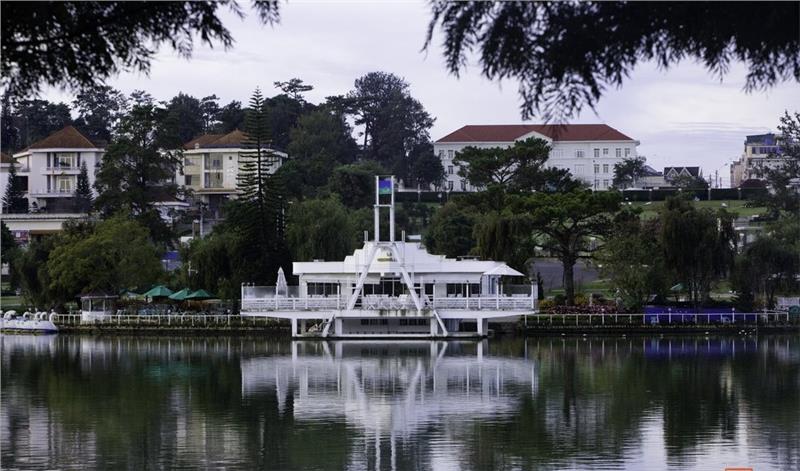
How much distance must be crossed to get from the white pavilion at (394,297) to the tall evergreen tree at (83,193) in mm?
32964

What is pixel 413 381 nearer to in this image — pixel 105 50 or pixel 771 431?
pixel 771 431

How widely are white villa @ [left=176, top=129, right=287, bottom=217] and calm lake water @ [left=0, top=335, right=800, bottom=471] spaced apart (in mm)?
41437

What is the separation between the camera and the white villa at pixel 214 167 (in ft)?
266

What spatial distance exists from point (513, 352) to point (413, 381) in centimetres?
814

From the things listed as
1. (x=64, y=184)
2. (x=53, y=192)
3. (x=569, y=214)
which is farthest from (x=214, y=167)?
(x=569, y=214)

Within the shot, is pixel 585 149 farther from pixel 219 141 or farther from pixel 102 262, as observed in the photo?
pixel 102 262

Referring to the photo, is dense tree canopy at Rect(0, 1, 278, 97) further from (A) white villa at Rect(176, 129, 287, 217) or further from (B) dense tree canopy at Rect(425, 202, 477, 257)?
(A) white villa at Rect(176, 129, 287, 217)

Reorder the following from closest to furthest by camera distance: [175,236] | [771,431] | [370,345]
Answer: [771,431] → [370,345] → [175,236]

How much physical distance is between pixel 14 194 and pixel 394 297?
39.9 m

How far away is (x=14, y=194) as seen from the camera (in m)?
75.5

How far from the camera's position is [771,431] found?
20.5 m

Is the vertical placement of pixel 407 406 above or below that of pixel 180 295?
below

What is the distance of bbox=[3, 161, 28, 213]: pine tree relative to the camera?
7450 centimetres

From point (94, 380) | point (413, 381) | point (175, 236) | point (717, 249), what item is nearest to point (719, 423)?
point (413, 381)
